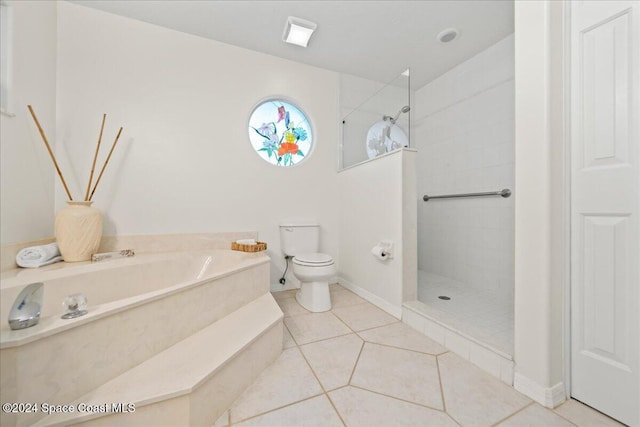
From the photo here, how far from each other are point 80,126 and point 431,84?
136 inches

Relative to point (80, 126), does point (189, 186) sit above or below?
below

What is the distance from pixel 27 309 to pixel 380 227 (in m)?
1.89

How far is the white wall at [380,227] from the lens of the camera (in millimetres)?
1761

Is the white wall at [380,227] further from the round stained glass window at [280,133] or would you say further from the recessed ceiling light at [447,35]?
the recessed ceiling light at [447,35]

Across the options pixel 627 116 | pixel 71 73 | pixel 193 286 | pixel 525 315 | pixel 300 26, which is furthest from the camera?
pixel 300 26

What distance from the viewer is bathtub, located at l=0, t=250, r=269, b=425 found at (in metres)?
0.68

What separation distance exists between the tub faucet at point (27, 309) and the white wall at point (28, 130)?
60 centimetres

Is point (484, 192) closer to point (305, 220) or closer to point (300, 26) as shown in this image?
point (305, 220)

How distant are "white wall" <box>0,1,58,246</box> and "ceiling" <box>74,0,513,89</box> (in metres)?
0.55

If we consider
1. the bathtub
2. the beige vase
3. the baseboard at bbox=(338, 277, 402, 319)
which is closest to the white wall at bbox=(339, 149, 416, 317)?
the baseboard at bbox=(338, 277, 402, 319)

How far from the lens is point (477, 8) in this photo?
1807 millimetres

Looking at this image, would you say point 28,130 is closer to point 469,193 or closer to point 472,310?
point 472,310

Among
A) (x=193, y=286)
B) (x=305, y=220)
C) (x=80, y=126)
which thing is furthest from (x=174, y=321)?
(x=80, y=126)

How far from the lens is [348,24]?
1956mm
